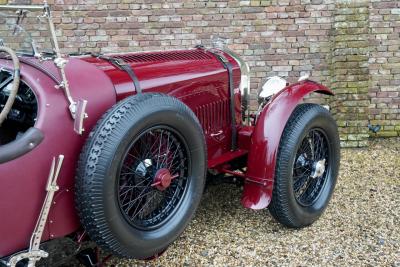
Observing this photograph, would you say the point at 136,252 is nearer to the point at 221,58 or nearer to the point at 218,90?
the point at 218,90

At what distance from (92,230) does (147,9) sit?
4.12 metres

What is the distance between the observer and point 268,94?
3.83m

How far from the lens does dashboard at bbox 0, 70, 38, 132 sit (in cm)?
253

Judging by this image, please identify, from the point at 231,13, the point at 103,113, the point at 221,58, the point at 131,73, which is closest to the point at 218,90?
the point at 221,58

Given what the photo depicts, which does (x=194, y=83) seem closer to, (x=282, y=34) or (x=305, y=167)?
(x=305, y=167)

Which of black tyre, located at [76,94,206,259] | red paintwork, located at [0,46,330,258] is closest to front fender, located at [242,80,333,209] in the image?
red paintwork, located at [0,46,330,258]

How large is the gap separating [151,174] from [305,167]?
4.91 feet

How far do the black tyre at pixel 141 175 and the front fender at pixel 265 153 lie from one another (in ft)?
1.70

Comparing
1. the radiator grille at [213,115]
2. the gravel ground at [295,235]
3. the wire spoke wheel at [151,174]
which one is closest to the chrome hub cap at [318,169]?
the gravel ground at [295,235]

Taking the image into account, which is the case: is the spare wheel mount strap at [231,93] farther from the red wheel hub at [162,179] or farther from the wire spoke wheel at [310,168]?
the red wheel hub at [162,179]

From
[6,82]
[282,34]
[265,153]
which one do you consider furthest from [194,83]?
[282,34]

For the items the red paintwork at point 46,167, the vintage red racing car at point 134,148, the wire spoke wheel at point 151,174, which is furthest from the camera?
the wire spoke wheel at point 151,174

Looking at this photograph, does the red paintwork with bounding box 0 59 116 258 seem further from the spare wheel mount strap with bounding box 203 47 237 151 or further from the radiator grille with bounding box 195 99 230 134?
the spare wheel mount strap with bounding box 203 47 237 151

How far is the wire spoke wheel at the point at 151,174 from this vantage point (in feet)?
8.66
